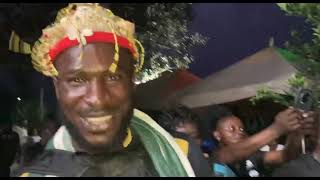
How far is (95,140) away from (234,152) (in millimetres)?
735

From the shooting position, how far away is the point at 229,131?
285cm

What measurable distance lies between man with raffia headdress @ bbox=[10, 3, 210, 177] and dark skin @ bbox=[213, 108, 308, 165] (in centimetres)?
14

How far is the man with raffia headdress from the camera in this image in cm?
279

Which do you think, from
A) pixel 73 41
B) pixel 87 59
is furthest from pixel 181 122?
pixel 73 41

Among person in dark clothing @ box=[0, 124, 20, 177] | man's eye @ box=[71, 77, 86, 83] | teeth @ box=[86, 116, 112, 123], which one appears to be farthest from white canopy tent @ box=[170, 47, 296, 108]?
person in dark clothing @ box=[0, 124, 20, 177]

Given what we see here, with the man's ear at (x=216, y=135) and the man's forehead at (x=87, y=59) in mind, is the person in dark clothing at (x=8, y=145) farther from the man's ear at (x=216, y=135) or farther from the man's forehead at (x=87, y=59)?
the man's ear at (x=216, y=135)

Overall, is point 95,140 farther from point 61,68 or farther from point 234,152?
point 234,152

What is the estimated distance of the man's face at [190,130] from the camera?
113 inches

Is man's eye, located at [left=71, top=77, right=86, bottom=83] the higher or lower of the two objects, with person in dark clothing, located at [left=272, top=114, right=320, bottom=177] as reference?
higher

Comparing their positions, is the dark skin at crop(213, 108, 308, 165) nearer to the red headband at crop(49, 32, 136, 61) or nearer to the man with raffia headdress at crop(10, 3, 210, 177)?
the man with raffia headdress at crop(10, 3, 210, 177)

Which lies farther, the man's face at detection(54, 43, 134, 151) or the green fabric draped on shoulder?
the green fabric draped on shoulder

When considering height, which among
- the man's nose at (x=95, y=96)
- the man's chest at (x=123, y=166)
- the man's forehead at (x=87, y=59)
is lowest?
the man's chest at (x=123, y=166)

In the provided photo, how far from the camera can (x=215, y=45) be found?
2.88 metres

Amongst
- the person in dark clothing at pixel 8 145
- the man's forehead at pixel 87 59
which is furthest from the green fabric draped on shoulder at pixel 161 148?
the person in dark clothing at pixel 8 145
